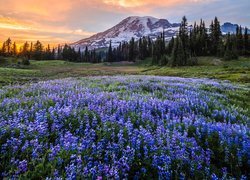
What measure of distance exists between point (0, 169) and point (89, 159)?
1310 mm

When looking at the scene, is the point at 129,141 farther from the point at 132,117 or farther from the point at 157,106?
the point at 157,106

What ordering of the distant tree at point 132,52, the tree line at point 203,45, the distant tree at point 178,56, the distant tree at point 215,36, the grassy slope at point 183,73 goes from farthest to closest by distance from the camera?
the distant tree at point 132,52
the distant tree at point 215,36
the tree line at point 203,45
the distant tree at point 178,56
the grassy slope at point 183,73

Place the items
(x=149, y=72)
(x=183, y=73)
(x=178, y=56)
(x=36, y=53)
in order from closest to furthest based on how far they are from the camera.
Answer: (x=183, y=73)
(x=149, y=72)
(x=178, y=56)
(x=36, y=53)

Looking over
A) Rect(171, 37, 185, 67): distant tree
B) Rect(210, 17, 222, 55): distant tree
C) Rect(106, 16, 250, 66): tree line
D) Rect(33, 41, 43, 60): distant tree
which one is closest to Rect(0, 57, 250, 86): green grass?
Rect(171, 37, 185, 67): distant tree

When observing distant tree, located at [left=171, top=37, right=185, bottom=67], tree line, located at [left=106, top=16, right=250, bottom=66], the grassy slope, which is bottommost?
the grassy slope

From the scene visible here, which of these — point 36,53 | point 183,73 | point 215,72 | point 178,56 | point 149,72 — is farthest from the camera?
point 36,53

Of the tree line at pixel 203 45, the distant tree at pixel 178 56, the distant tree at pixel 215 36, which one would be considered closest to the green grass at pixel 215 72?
the tree line at pixel 203 45

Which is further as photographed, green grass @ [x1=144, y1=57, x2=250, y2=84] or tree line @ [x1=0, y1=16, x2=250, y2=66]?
tree line @ [x1=0, y1=16, x2=250, y2=66]

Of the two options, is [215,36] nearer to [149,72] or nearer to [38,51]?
[149,72]

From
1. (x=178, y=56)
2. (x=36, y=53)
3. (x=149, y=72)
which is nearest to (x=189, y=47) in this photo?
(x=178, y=56)

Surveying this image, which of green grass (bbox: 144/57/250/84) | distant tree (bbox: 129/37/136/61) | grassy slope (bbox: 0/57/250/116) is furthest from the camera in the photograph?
distant tree (bbox: 129/37/136/61)

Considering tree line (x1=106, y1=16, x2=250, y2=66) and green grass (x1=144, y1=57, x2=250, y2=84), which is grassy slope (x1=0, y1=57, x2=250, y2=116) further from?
tree line (x1=106, y1=16, x2=250, y2=66)

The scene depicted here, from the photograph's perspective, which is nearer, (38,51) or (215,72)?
(215,72)

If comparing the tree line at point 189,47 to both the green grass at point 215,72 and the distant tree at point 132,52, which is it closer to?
the distant tree at point 132,52
